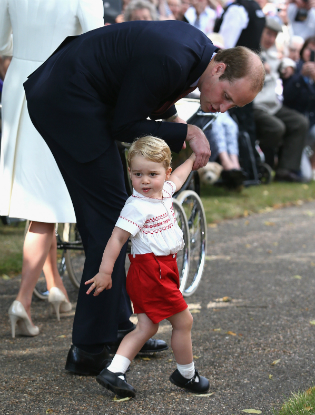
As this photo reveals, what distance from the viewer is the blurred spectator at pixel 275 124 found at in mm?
9430

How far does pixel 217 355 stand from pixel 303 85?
7.95 meters

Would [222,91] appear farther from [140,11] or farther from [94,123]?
[140,11]

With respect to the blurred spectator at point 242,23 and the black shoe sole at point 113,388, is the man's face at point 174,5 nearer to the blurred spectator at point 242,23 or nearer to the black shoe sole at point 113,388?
the blurred spectator at point 242,23

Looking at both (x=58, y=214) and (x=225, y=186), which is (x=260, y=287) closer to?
(x=58, y=214)

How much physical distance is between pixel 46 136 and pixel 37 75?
0.98 ft

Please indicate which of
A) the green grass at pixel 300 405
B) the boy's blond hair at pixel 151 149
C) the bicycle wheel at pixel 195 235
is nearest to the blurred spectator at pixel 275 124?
the bicycle wheel at pixel 195 235

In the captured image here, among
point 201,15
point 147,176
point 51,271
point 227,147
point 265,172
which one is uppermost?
point 147,176

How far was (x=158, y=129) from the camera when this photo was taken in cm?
265

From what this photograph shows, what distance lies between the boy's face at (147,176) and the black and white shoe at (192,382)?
86 centimetres

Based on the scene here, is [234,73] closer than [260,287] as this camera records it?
Yes

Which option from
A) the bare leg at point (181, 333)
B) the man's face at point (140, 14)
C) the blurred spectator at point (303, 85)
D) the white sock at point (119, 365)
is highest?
the man's face at point (140, 14)

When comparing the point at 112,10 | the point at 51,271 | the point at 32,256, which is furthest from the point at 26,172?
the point at 112,10

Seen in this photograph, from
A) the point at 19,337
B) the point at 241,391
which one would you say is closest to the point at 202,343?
the point at 241,391

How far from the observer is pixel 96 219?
2875 mm
